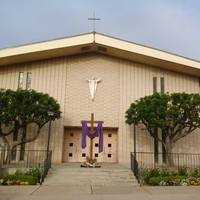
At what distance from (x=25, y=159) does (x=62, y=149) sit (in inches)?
74.5

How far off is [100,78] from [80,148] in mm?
3929

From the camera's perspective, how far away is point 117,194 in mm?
10516

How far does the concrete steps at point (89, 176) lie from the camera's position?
521 inches

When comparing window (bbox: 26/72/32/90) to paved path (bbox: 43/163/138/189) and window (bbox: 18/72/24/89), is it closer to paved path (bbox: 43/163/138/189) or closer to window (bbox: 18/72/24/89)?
window (bbox: 18/72/24/89)

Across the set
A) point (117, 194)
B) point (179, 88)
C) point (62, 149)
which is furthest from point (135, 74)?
point (117, 194)

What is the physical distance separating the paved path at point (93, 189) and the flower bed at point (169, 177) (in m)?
0.57

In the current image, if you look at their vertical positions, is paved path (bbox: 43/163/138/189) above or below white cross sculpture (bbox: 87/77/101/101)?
below

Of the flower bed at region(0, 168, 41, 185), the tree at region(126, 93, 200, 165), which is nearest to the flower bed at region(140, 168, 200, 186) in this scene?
the tree at region(126, 93, 200, 165)

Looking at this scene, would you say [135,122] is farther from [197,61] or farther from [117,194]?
[117,194]

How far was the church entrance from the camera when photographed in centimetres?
1816

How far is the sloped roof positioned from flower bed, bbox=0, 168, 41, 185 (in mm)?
6610

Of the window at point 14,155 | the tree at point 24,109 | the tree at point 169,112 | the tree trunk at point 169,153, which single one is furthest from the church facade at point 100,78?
the tree at point 169,112

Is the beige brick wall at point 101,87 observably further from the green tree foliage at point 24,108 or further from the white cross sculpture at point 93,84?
the green tree foliage at point 24,108

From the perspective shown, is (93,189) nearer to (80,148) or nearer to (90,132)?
(90,132)
